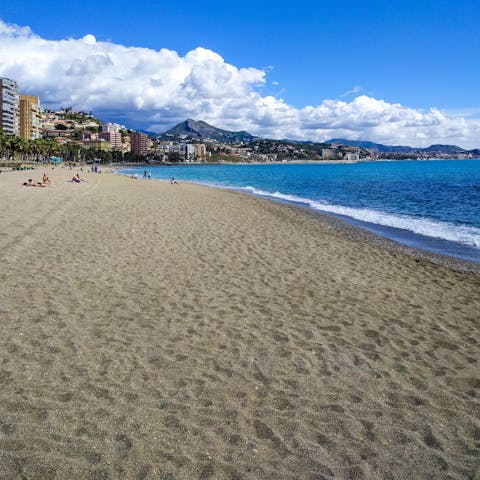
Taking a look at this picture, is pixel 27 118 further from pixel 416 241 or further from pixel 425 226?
pixel 416 241

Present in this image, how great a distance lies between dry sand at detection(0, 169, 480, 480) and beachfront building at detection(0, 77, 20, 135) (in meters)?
150

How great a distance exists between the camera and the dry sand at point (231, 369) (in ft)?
11.7

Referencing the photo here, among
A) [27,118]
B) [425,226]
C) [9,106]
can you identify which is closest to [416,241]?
[425,226]

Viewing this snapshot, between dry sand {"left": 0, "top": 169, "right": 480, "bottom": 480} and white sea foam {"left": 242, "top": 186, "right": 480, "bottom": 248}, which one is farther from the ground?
white sea foam {"left": 242, "top": 186, "right": 480, "bottom": 248}

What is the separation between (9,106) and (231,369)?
160 metres

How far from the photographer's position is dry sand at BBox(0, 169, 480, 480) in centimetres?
356

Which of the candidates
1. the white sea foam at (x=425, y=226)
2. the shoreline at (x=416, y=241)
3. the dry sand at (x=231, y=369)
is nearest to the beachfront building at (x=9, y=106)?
the white sea foam at (x=425, y=226)

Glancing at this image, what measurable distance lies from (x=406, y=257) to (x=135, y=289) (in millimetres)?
8153

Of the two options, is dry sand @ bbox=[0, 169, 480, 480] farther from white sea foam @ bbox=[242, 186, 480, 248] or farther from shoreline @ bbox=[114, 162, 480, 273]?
white sea foam @ bbox=[242, 186, 480, 248]

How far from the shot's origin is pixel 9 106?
461 feet

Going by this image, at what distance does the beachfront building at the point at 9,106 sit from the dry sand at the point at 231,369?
150 m

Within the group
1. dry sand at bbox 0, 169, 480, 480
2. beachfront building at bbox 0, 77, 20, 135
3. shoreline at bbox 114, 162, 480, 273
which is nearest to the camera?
dry sand at bbox 0, 169, 480, 480

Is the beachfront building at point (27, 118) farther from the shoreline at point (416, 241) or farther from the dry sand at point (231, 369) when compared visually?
the dry sand at point (231, 369)

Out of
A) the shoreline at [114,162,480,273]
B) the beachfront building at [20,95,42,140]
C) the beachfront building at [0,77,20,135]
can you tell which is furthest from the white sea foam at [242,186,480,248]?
the beachfront building at [20,95,42,140]
